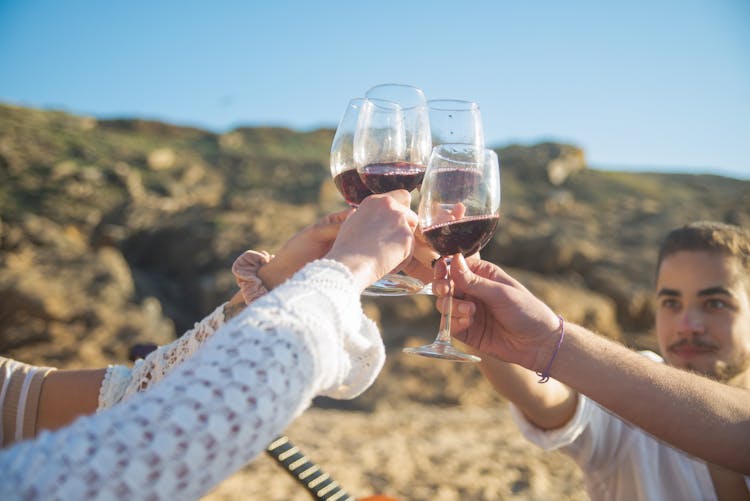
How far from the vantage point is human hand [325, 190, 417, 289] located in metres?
1.27

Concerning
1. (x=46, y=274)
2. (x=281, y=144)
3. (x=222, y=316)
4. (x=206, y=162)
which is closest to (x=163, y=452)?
(x=222, y=316)

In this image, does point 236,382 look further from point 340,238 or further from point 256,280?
point 256,280

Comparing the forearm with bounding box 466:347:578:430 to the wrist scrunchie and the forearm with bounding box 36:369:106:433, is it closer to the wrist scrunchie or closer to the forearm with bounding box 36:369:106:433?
the wrist scrunchie

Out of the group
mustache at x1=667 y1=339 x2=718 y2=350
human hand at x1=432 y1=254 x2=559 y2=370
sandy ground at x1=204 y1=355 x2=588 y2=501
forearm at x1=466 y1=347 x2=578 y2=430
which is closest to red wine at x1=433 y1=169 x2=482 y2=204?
human hand at x1=432 y1=254 x2=559 y2=370

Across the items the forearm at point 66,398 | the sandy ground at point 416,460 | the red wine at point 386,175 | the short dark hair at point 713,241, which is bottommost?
the sandy ground at point 416,460

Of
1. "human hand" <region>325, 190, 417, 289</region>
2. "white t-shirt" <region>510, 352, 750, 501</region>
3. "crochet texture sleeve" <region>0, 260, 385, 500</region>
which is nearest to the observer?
"crochet texture sleeve" <region>0, 260, 385, 500</region>

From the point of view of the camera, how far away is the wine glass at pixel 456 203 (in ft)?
6.11

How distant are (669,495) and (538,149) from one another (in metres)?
34.7

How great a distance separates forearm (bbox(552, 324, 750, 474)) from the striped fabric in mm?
1646

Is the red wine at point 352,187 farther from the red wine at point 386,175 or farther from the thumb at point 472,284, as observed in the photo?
the thumb at point 472,284

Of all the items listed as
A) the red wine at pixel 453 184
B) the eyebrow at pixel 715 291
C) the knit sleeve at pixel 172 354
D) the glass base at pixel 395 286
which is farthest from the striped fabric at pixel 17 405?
the eyebrow at pixel 715 291

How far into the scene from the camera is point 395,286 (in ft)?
6.87

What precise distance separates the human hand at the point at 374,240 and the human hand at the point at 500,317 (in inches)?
16.8

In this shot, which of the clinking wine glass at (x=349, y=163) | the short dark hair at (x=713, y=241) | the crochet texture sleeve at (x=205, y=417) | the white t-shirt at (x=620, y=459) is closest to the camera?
the crochet texture sleeve at (x=205, y=417)
